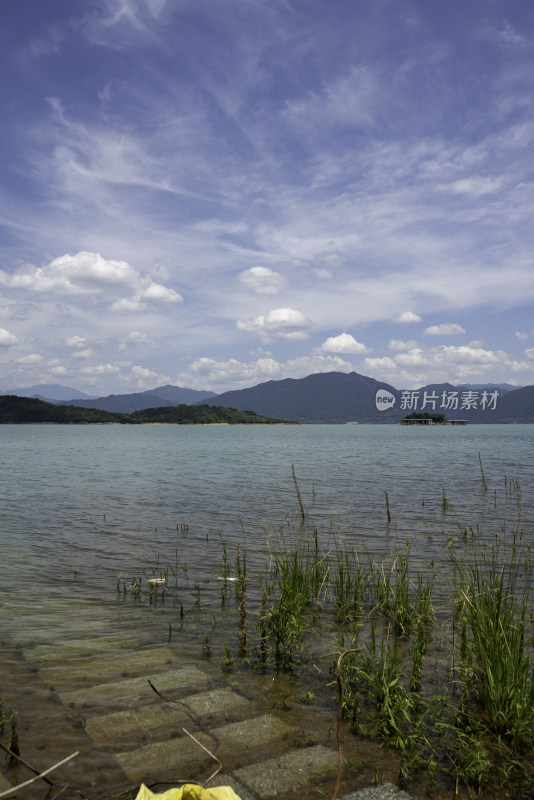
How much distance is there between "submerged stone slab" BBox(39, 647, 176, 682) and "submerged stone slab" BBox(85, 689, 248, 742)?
1259 millimetres

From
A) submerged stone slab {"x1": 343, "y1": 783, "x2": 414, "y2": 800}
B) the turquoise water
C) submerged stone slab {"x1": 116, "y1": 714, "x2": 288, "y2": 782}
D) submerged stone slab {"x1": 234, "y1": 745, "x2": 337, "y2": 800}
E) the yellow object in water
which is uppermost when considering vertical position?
the yellow object in water

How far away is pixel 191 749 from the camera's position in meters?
5.07

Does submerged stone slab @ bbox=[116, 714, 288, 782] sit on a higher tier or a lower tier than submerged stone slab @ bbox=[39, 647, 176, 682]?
higher

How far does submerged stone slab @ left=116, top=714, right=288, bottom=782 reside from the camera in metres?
4.73

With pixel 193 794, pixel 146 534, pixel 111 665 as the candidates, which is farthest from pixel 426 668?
pixel 146 534

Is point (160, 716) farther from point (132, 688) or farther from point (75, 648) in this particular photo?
point (75, 648)

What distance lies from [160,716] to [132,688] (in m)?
0.95

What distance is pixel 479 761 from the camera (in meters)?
4.71

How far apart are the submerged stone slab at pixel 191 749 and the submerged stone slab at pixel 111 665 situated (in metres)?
2.10

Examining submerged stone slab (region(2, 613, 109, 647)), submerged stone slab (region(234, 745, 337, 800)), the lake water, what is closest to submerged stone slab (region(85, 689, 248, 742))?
the lake water

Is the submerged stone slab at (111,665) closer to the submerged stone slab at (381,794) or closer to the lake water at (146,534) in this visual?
the lake water at (146,534)

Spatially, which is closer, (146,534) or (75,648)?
(75,648)

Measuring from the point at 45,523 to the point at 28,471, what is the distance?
23.2 metres

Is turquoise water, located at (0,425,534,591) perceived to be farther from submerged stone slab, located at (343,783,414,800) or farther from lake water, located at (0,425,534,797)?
submerged stone slab, located at (343,783,414,800)
